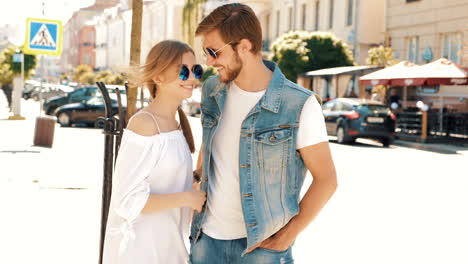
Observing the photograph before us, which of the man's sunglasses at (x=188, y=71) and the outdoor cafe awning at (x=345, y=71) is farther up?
the outdoor cafe awning at (x=345, y=71)

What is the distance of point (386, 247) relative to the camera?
6.28 m

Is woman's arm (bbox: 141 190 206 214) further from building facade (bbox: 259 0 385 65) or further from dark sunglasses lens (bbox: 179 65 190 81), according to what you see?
building facade (bbox: 259 0 385 65)

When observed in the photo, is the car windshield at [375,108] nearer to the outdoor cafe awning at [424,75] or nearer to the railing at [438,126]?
the railing at [438,126]

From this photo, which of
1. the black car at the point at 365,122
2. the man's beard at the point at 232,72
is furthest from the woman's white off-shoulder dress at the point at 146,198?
the black car at the point at 365,122

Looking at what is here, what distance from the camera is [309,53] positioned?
3303 cm

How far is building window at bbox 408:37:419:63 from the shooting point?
29.5 metres

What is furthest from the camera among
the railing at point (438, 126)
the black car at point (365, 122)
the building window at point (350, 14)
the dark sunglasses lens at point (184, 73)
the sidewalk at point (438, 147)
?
the building window at point (350, 14)

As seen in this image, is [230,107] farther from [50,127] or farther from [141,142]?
[50,127]

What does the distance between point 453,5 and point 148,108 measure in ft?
86.1

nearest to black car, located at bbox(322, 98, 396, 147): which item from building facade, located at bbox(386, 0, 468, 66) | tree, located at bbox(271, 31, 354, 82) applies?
building facade, located at bbox(386, 0, 468, 66)

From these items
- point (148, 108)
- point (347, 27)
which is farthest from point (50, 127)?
point (347, 27)

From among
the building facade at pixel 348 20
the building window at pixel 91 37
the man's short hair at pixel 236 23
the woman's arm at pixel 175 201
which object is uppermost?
the building window at pixel 91 37

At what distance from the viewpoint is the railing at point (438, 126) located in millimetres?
21047

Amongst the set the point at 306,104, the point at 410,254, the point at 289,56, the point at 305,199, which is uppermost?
the point at 289,56
